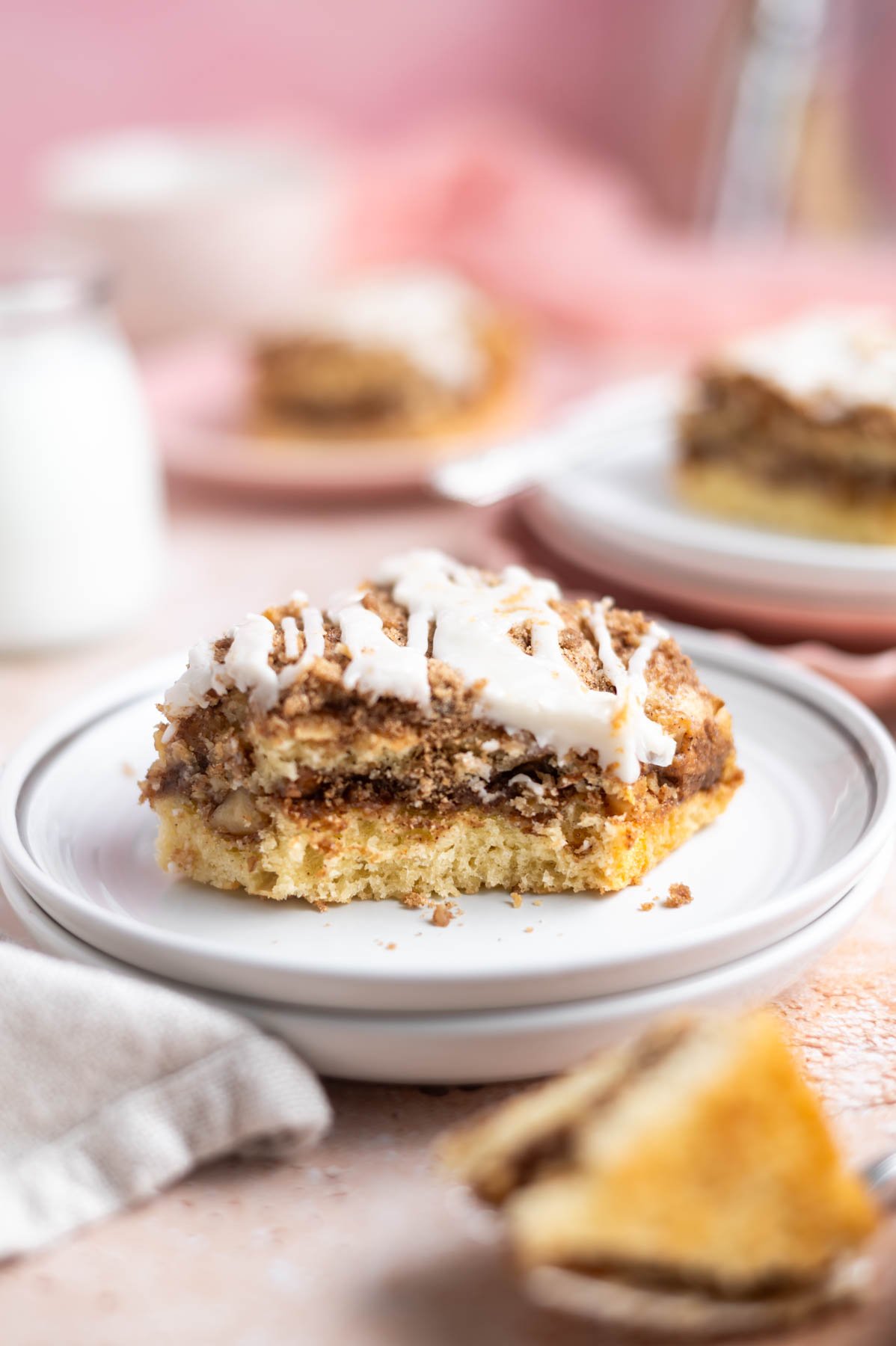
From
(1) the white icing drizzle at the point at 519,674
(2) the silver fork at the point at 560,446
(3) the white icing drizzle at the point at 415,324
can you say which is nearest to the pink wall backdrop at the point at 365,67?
(3) the white icing drizzle at the point at 415,324

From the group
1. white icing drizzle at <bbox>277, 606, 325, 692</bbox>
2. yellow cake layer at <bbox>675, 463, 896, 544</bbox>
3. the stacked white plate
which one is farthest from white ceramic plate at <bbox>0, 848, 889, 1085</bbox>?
yellow cake layer at <bbox>675, 463, 896, 544</bbox>

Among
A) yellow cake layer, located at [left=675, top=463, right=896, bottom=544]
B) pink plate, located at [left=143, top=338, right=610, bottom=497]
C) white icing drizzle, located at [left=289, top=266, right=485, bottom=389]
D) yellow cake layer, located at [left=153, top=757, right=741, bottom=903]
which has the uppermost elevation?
white icing drizzle, located at [left=289, top=266, right=485, bottom=389]

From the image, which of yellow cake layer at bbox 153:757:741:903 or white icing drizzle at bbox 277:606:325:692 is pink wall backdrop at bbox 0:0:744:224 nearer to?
white icing drizzle at bbox 277:606:325:692

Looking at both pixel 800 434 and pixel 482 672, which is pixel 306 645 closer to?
pixel 482 672

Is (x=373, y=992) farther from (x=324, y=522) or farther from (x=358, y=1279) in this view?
(x=324, y=522)

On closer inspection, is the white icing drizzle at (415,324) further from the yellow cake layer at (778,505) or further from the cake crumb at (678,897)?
the cake crumb at (678,897)

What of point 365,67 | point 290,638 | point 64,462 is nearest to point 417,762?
point 290,638

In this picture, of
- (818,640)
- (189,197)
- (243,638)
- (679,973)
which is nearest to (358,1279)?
(679,973)
